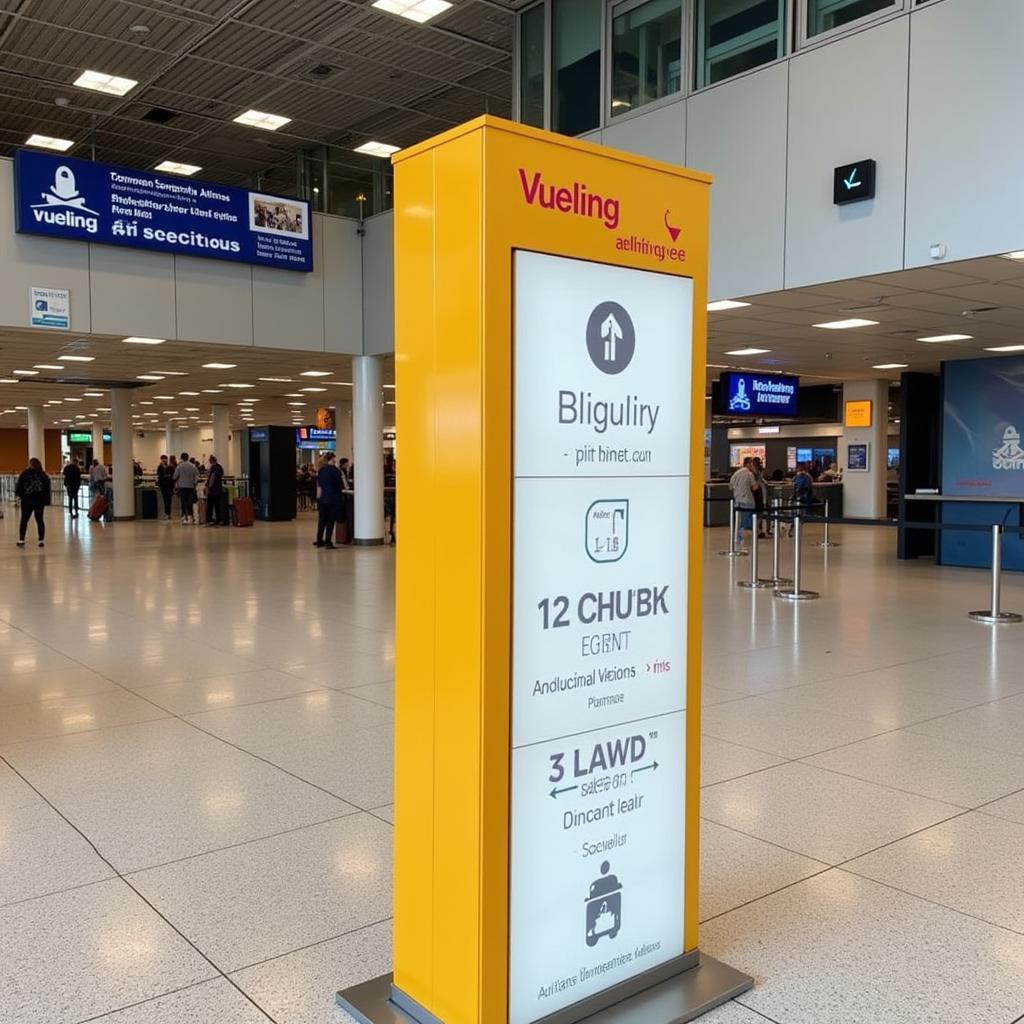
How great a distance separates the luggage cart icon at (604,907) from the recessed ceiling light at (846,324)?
10.3 meters

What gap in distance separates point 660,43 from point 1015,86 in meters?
4.37

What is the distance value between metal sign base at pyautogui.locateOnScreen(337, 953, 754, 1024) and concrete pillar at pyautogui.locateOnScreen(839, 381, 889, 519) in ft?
61.4

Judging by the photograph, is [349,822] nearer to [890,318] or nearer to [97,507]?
[890,318]

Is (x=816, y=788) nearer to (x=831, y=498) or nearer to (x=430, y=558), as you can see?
(x=430, y=558)

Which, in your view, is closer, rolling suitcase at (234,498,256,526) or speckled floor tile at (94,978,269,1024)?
speckled floor tile at (94,978,269,1024)

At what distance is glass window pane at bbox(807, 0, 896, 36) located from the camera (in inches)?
352

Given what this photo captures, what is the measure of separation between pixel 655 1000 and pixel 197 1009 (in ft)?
4.08

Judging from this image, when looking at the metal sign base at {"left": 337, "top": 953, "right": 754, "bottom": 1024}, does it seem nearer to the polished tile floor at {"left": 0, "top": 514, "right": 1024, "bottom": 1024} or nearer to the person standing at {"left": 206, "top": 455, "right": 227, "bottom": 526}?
the polished tile floor at {"left": 0, "top": 514, "right": 1024, "bottom": 1024}

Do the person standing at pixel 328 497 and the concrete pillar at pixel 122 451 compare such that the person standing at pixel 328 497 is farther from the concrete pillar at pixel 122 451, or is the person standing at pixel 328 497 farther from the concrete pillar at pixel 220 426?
the concrete pillar at pixel 220 426

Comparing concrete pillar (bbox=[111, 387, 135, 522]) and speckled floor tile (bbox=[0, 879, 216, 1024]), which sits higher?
concrete pillar (bbox=[111, 387, 135, 522])

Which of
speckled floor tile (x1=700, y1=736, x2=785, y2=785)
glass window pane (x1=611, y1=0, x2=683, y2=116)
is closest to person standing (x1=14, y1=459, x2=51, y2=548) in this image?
glass window pane (x1=611, y1=0, x2=683, y2=116)

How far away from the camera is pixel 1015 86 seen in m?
7.93

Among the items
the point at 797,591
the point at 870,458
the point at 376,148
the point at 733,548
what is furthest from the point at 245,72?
the point at 870,458

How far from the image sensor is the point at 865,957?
2893 mm
